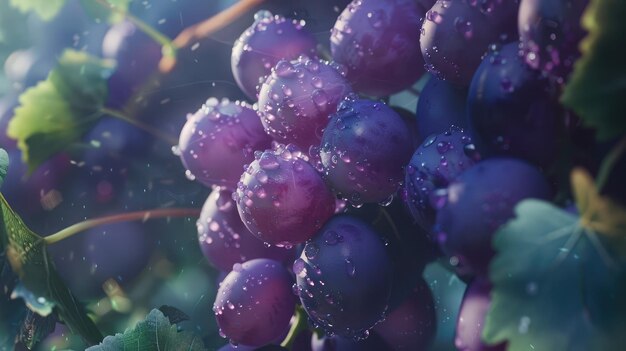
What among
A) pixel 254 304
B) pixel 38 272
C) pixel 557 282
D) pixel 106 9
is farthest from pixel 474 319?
pixel 106 9

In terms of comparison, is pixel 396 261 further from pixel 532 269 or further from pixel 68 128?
pixel 68 128

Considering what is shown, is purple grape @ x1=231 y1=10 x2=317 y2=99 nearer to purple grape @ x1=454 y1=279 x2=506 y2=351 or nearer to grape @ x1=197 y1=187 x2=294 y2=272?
grape @ x1=197 y1=187 x2=294 y2=272

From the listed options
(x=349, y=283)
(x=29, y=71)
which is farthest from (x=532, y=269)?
(x=29, y=71)

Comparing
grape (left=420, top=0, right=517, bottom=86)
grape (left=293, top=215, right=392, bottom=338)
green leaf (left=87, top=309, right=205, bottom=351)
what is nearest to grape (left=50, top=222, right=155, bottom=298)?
green leaf (left=87, top=309, right=205, bottom=351)

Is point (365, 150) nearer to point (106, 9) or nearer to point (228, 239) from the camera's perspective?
point (228, 239)

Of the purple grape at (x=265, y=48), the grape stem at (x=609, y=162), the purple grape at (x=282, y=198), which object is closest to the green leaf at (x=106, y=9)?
the purple grape at (x=265, y=48)
